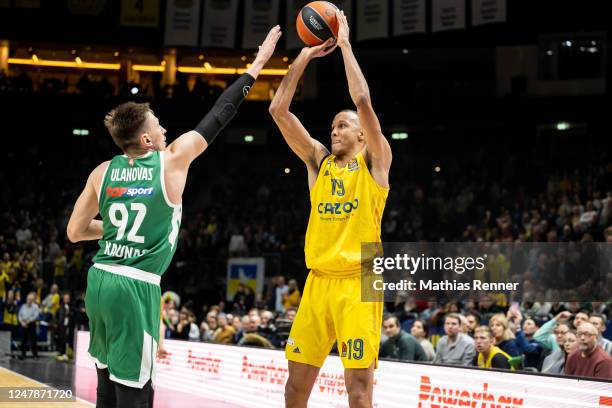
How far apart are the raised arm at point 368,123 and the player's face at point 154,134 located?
1285mm

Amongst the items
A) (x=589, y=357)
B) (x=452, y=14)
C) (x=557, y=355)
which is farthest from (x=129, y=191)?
(x=452, y=14)

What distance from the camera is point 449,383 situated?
746 cm

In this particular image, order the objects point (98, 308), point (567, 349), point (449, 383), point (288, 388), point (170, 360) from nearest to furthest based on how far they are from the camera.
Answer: point (98, 308)
point (288, 388)
point (449, 383)
point (567, 349)
point (170, 360)

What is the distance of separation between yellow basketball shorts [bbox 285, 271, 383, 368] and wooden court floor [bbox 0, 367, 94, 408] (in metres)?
4.69

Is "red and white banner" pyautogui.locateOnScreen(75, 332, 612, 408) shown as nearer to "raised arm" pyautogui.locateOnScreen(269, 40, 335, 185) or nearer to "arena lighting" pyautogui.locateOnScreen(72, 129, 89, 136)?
"raised arm" pyautogui.locateOnScreen(269, 40, 335, 185)

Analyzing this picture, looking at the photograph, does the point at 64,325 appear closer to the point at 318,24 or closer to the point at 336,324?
the point at 318,24

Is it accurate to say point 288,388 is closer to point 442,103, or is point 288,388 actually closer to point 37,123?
point 442,103

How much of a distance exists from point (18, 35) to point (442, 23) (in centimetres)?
1468

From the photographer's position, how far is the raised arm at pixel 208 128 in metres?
4.19

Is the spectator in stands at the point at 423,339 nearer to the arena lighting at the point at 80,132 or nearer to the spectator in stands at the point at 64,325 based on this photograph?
the spectator in stands at the point at 64,325

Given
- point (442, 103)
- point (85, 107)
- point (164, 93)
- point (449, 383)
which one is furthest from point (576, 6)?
point (449, 383)

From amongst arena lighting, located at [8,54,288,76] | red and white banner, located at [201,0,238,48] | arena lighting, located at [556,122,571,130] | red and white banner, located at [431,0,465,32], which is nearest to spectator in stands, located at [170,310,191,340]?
red and white banner, located at [431,0,465,32]

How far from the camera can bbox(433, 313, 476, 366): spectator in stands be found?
9.50m

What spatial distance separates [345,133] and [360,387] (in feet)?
5.24
